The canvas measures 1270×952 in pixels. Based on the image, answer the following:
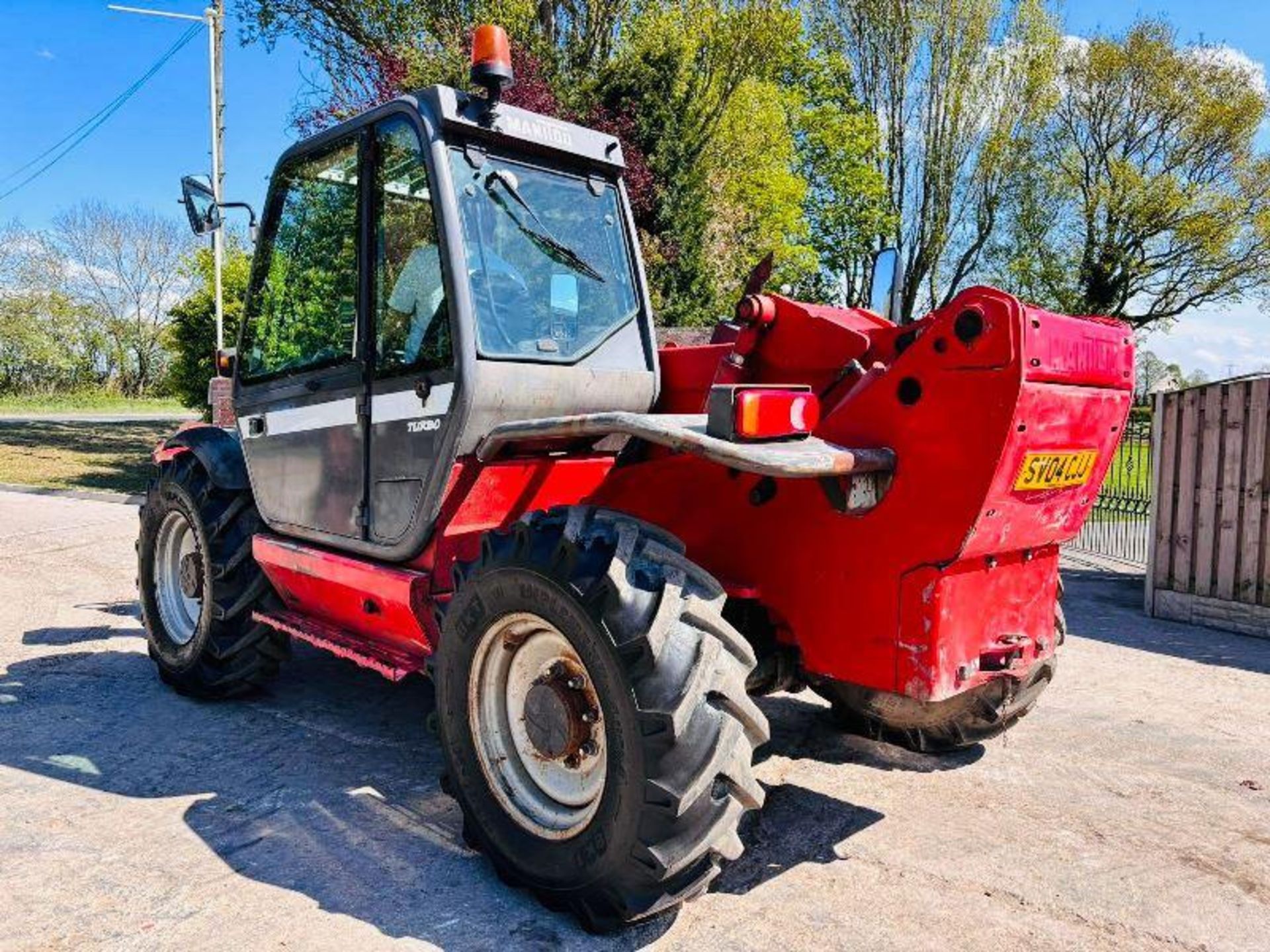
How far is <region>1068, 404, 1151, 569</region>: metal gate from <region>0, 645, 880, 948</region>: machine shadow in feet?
24.7

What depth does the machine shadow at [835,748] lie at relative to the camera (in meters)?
4.10

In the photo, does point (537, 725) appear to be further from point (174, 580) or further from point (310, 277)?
point (174, 580)

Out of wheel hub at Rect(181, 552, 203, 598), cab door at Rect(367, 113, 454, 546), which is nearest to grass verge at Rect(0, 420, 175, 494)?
wheel hub at Rect(181, 552, 203, 598)

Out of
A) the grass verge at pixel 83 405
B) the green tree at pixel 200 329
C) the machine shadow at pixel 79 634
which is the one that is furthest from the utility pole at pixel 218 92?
the grass verge at pixel 83 405

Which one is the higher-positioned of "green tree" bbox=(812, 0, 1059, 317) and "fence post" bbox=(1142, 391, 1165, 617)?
"green tree" bbox=(812, 0, 1059, 317)

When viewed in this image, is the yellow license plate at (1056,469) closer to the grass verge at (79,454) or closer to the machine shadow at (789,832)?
the machine shadow at (789,832)

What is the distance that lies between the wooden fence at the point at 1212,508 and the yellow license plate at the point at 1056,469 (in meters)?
5.26

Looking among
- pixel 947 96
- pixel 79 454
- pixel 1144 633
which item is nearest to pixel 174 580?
pixel 1144 633

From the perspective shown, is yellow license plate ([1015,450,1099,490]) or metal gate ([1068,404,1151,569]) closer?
yellow license plate ([1015,450,1099,490])

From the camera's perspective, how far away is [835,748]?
4.27 meters

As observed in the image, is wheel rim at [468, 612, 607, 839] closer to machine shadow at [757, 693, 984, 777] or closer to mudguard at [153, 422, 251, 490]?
machine shadow at [757, 693, 984, 777]

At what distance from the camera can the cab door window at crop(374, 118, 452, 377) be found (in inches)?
138

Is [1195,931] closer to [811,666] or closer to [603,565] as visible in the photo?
[811,666]

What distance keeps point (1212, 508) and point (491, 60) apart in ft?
21.8
